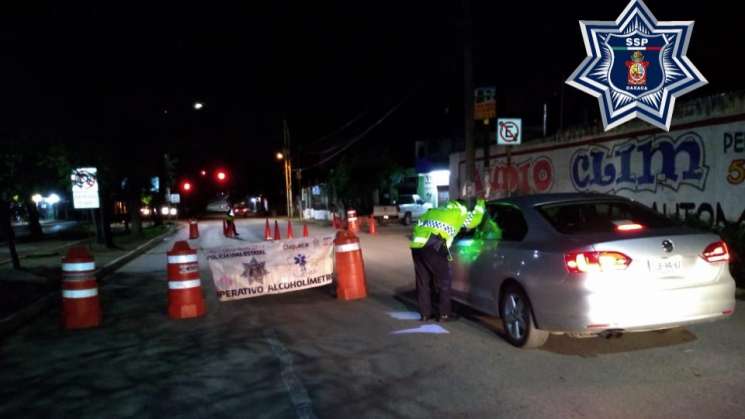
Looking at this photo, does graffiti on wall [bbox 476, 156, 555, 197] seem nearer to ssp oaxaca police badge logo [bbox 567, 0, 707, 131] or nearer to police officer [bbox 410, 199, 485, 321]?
ssp oaxaca police badge logo [bbox 567, 0, 707, 131]

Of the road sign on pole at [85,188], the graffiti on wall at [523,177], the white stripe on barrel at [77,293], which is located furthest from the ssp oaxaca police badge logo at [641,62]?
the road sign on pole at [85,188]

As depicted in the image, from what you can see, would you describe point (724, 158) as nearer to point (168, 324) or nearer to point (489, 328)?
point (489, 328)

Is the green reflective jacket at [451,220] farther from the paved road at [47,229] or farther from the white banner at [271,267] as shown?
the paved road at [47,229]

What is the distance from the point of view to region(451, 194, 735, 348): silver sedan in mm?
5488

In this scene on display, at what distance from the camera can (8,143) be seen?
11906 millimetres

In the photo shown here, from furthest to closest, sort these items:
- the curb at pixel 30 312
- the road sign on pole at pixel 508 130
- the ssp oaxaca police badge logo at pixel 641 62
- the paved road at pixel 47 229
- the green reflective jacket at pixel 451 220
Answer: the paved road at pixel 47 229
the road sign on pole at pixel 508 130
the ssp oaxaca police badge logo at pixel 641 62
the curb at pixel 30 312
the green reflective jacket at pixel 451 220

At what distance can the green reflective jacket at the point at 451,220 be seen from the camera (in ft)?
24.2

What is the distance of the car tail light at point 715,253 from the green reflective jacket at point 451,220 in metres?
2.47

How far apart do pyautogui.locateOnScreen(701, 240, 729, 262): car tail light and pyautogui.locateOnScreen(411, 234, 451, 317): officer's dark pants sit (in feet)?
9.57

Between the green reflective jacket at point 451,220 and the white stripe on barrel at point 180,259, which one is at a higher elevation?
the green reflective jacket at point 451,220

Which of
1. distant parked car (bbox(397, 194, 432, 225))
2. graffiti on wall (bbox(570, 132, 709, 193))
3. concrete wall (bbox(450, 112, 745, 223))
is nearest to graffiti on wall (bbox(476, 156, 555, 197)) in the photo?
concrete wall (bbox(450, 112, 745, 223))

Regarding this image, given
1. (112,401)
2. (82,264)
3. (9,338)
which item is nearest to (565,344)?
(112,401)

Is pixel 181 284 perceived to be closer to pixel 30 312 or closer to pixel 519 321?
pixel 30 312

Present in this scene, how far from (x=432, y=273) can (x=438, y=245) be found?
1.37ft
